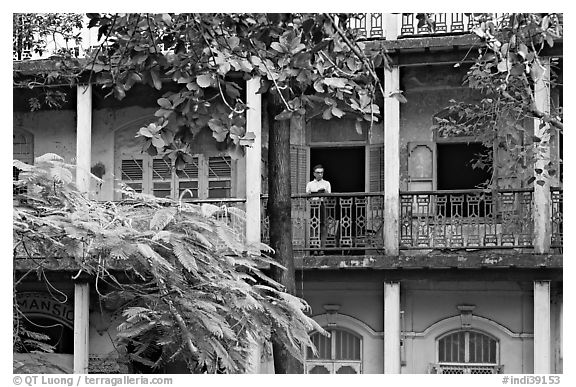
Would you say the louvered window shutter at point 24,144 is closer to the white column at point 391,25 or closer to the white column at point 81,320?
the white column at point 81,320

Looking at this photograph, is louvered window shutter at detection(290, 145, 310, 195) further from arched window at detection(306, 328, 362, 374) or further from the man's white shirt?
arched window at detection(306, 328, 362, 374)

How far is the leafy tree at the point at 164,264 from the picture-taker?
29.7 feet

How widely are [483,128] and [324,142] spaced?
3.85 meters

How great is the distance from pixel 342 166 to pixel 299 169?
637 mm

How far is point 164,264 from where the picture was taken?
946cm

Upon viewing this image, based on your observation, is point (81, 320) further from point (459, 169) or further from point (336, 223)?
point (459, 169)

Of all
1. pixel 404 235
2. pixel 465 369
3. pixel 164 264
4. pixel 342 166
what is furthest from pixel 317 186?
pixel 164 264

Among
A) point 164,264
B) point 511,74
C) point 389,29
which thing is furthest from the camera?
point 389,29

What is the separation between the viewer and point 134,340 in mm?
11227

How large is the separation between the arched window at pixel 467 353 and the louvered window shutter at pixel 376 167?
2295mm

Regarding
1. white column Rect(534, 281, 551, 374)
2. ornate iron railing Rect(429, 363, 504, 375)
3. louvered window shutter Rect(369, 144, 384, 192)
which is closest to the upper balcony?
louvered window shutter Rect(369, 144, 384, 192)

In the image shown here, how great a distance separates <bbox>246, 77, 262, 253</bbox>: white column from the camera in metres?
16.5
